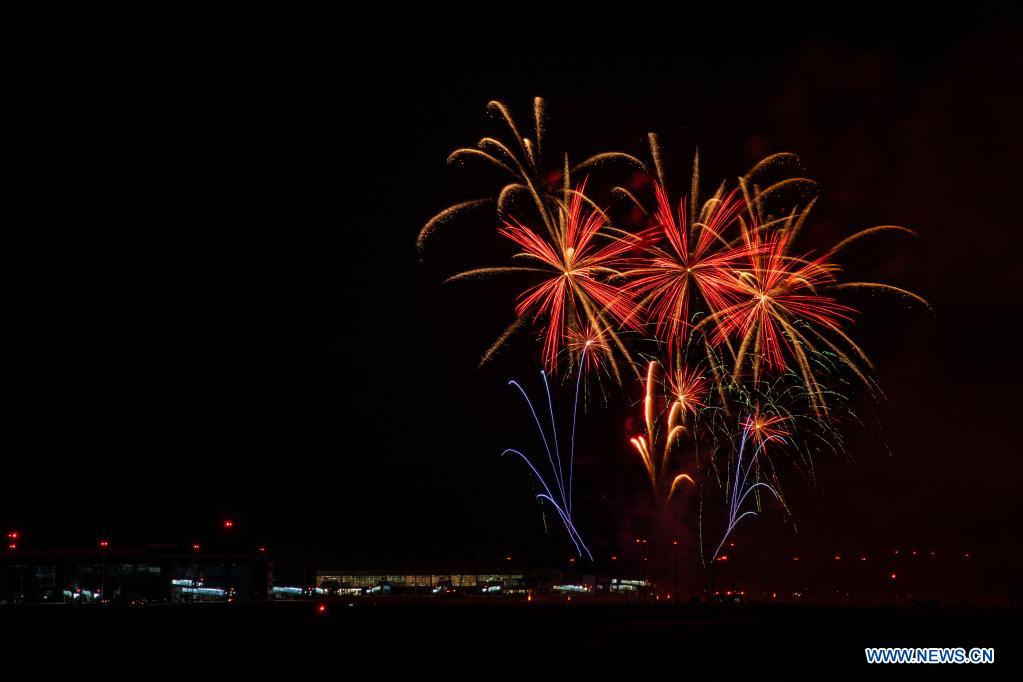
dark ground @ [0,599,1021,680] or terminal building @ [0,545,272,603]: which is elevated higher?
dark ground @ [0,599,1021,680]

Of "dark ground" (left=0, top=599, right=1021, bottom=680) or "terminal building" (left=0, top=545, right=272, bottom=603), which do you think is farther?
"terminal building" (left=0, top=545, right=272, bottom=603)

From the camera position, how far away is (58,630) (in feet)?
117

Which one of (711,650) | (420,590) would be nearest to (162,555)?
(420,590)

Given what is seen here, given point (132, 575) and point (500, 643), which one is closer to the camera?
point (500, 643)

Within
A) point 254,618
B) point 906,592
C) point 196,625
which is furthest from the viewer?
point 906,592

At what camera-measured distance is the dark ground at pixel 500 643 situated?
2233 cm

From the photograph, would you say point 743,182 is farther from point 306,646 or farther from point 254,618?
point 254,618

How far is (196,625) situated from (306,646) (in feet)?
41.9

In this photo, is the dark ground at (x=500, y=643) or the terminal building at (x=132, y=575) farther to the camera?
the terminal building at (x=132, y=575)

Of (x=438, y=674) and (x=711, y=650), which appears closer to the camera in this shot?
(x=438, y=674)

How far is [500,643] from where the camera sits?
2867 cm

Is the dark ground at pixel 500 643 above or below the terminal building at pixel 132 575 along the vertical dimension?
above

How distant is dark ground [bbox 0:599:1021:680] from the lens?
22.3m

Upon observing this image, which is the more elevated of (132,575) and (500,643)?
(500,643)
